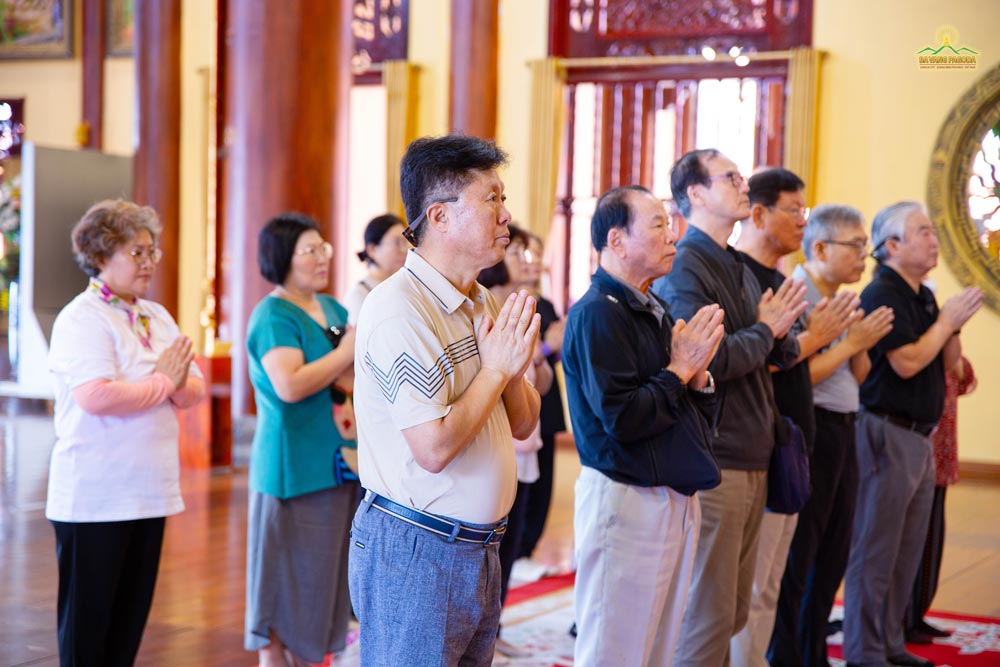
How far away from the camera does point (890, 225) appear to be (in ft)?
13.7

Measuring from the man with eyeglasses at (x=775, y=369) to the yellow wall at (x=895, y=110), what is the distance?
5.78 metres

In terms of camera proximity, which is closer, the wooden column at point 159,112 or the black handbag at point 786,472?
the black handbag at point 786,472

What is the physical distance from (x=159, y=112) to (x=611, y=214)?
756cm

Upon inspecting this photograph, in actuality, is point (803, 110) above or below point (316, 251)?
above

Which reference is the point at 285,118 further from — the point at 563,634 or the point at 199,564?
the point at 563,634

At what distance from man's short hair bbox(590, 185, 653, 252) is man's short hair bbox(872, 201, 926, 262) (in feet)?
4.98

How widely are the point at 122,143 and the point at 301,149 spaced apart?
696cm

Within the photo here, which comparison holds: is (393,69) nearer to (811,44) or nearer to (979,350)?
(811,44)

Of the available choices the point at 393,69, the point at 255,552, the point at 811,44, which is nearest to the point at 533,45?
the point at 393,69

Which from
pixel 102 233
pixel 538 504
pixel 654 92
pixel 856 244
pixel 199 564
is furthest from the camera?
pixel 654 92

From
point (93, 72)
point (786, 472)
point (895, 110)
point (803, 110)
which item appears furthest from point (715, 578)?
point (93, 72)

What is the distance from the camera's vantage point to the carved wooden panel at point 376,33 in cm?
1077

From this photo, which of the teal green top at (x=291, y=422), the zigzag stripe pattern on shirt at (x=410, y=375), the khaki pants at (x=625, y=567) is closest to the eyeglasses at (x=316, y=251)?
the teal green top at (x=291, y=422)

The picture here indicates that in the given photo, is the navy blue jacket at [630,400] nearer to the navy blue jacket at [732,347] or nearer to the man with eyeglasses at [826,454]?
the navy blue jacket at [732,347]
